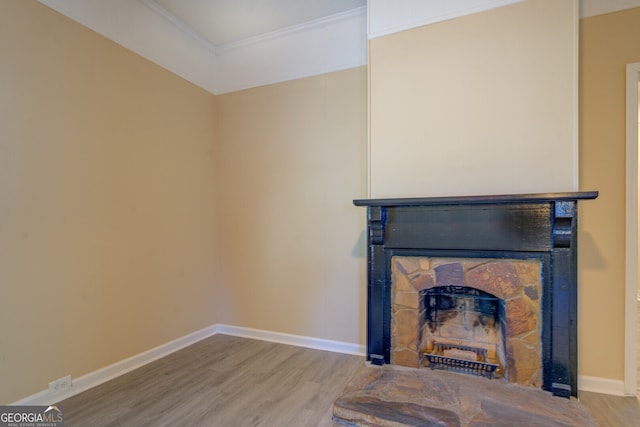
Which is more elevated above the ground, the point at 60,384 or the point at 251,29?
the point at 251,29

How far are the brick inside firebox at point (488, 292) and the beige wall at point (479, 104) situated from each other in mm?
537

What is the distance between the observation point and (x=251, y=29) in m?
3.30

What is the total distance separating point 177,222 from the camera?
10.7ft

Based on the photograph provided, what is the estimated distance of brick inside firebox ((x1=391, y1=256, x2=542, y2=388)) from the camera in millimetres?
2125

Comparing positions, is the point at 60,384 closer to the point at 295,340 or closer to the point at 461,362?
the point at 295,340

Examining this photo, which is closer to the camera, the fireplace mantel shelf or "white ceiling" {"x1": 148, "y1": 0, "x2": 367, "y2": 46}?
the fireplace mantel shelf

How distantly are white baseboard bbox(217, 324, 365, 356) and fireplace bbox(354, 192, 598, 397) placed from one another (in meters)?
0.56

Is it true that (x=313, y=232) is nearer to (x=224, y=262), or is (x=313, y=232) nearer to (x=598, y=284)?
(x=224, y=262)

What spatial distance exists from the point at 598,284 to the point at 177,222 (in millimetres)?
3635

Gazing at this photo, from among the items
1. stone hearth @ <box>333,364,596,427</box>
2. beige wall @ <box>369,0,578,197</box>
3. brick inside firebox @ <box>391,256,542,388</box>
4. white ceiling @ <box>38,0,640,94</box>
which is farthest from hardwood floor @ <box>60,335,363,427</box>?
white ceiling @ <box>38,0,640,94</box>

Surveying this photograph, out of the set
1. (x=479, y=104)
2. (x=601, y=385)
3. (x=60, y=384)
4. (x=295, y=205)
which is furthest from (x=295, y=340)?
(x=479, y=104)

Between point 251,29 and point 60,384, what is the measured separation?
11.4 ft

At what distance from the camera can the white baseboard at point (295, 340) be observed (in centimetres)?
304

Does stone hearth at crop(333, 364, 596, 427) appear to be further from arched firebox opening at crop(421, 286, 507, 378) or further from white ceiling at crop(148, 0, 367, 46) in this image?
white ceiling at crop(148, 0, 367, 46)
